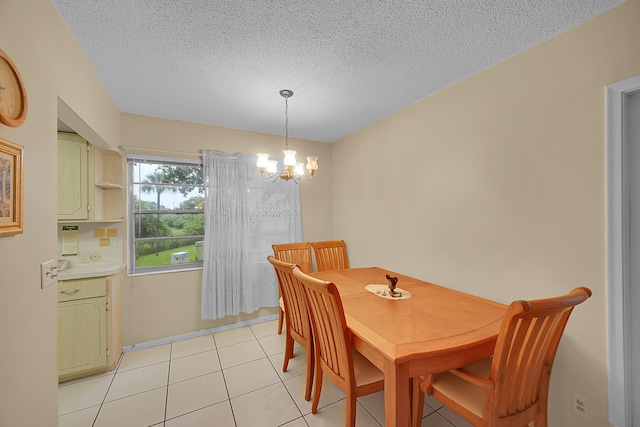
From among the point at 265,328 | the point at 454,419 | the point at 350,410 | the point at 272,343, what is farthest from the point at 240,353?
the point at 454,419

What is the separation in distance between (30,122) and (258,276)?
2505 mm

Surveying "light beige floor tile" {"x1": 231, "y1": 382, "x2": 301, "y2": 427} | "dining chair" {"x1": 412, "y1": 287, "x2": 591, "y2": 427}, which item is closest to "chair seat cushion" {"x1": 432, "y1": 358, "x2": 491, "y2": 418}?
"dining chair" {"x1": 412, "y1": 287, "x2": 591, "y2": 427}

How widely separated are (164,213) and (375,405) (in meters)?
2.87

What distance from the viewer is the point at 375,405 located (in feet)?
6.02

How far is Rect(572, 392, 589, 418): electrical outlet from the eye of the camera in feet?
4.55

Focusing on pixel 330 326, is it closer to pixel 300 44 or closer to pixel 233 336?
pixel 300 44

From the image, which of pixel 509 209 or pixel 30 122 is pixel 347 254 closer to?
pixel 509 209

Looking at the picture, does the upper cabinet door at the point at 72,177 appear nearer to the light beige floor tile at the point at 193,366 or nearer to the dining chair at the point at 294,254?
the light beige floor tile at the point at 193,366

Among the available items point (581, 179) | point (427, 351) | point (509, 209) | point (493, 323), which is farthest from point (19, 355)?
point (581, 179)

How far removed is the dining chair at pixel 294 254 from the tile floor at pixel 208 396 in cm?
74

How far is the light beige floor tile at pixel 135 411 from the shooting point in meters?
1.66

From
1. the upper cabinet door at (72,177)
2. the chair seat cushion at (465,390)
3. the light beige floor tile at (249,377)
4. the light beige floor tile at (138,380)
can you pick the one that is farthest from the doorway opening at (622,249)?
the upper cabinet door at (72,177)

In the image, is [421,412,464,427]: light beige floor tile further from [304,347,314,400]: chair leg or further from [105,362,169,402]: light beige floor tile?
[105,362,169,402]: light beige floor tile

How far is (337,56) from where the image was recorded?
172cm
